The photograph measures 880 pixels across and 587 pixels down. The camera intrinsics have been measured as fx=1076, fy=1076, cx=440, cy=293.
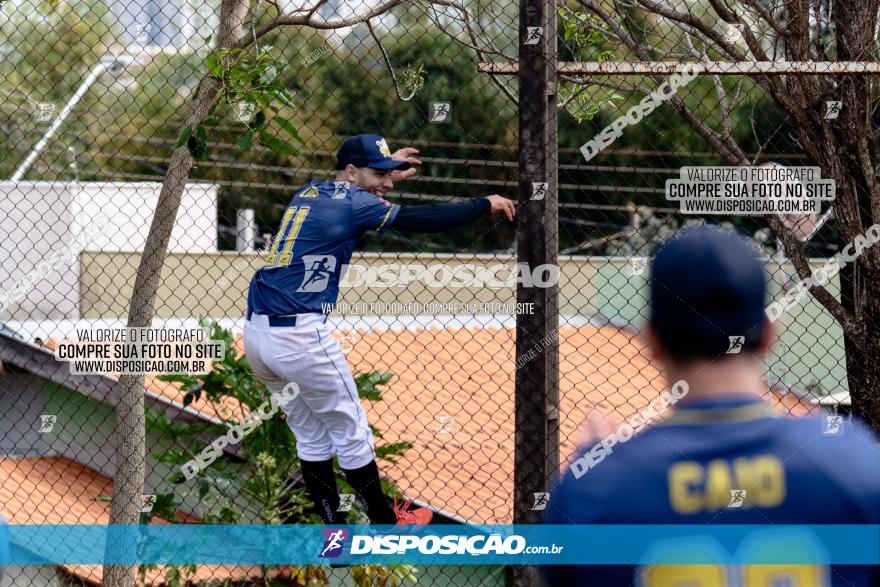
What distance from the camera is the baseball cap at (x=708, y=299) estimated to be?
1.69m

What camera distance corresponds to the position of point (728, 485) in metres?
1.66

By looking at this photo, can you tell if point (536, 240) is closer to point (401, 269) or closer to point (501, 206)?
point (501, 206)

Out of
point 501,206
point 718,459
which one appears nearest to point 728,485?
point 718,459

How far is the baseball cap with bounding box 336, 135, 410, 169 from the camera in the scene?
16.5 feet

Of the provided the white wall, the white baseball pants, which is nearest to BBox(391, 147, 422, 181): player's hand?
the white baseball pants

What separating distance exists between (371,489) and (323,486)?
0.86ft

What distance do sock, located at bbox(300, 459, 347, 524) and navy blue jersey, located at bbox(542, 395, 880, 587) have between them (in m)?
3.58

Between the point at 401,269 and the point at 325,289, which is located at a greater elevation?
the point at 401,269

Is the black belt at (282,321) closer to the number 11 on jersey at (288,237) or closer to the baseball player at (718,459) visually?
the number 11 on jersey at (288,237)

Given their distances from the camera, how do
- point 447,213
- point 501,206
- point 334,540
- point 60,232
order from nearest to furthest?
point 501,206 < point 447,213 < point 334,540 < point 60,232

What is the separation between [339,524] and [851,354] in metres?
2.78

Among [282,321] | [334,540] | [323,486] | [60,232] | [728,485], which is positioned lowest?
[334,540]

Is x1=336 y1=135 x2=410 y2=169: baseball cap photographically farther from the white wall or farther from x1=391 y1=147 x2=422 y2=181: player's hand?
the white wall

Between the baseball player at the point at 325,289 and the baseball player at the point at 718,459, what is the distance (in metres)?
3.08
